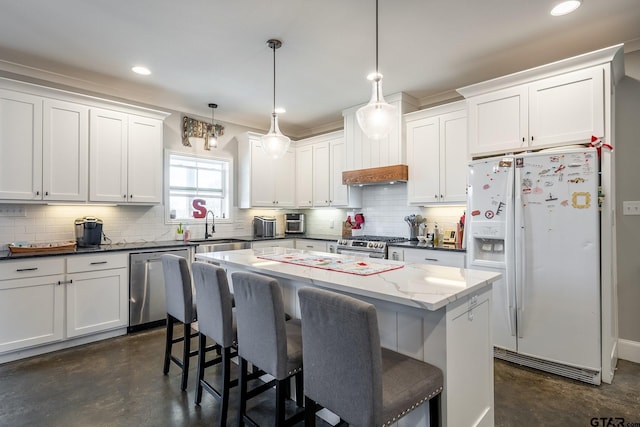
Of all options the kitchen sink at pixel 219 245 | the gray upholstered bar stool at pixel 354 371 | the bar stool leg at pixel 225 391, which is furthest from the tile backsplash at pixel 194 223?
the gray upholstered bar stool at pixel 354 371

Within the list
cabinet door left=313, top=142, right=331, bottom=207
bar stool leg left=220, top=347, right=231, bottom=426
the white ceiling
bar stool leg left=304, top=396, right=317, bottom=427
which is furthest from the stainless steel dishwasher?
bar stool leg left=304, top=396, right=317, bottom=427

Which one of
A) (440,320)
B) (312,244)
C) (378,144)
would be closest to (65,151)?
(312,244)

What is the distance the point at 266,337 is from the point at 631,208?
330cm

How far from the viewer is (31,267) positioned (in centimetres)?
298

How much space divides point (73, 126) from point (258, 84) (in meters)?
1.94

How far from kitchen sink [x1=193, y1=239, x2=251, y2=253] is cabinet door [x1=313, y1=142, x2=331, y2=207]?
1322mm

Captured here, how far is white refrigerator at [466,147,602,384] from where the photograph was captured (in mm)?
2520

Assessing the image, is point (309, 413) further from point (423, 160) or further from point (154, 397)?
point (423, 160)

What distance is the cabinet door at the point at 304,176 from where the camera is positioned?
5.34 metres

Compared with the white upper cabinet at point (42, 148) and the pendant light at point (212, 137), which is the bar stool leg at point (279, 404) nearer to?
the white upper cabinet at point (42, 148)

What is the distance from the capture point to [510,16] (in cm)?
252

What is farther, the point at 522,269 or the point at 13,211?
the point at 13,211

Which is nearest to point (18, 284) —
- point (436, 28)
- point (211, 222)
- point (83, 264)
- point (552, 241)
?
point (83, 264)

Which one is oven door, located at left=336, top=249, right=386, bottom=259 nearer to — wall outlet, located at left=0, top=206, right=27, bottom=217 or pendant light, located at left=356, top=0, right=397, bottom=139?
pendant light, located at left=356, top=0, right=397, bottom=139
